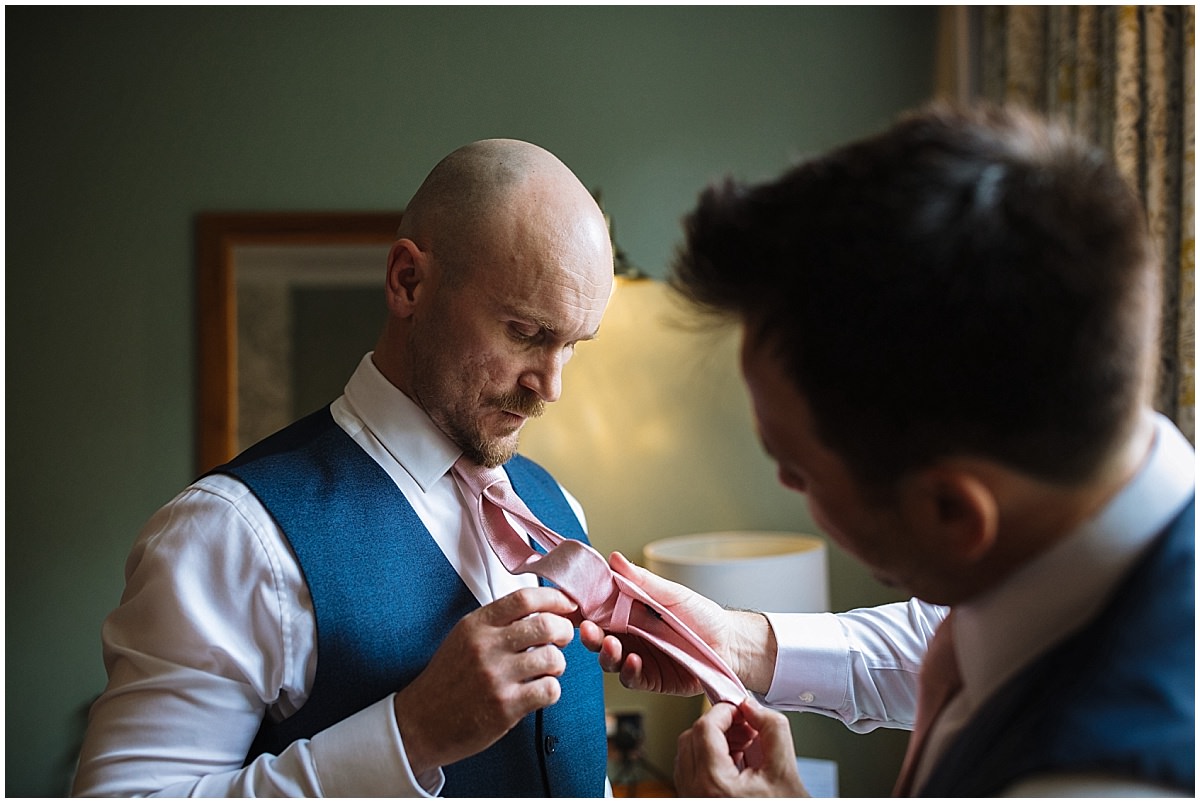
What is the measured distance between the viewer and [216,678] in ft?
3.40

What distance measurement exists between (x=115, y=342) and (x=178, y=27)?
1071mm

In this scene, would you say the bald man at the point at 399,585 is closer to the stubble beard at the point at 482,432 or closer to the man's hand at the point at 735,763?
the stubble beard at the point at 482,432

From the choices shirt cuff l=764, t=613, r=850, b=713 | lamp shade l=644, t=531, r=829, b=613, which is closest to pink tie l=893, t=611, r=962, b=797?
shirt cuff l=764, t=613, r=850, b=713

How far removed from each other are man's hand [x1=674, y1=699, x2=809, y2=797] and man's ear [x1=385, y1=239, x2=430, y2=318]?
0.68m

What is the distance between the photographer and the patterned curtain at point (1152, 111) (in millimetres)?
2178

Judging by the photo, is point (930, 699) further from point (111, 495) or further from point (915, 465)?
point (111, 495)

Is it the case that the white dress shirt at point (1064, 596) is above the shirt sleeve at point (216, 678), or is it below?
above

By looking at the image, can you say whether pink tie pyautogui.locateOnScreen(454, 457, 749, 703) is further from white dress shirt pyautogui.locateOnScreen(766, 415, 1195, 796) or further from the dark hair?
the dark hair

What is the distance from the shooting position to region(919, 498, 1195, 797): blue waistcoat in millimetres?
573

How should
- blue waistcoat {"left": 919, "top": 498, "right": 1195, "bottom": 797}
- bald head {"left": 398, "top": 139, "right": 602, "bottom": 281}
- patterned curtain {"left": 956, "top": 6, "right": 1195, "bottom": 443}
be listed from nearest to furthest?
blue waistcoat {"left": 919, "top": 498, "right": 1195, "bottom": 797}, bald head {"left": 398, "top": 139, "right": 602, "bottom": 281}, patterned curtain {"left": 956, "top": 6, "right": 1195, "bottom": 443}

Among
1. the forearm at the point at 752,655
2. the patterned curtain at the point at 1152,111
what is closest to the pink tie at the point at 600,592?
the forearm at the point at 752,655

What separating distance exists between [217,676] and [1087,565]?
0.86 m

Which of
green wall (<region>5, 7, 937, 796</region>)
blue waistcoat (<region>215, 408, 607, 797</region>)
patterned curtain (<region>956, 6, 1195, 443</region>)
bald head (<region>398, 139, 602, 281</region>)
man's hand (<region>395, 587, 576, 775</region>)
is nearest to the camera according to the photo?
man's hand (<region>395, 587, 576, 775</region>)

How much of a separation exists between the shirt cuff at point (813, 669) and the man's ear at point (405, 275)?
68 centimetres
